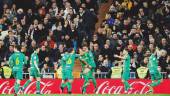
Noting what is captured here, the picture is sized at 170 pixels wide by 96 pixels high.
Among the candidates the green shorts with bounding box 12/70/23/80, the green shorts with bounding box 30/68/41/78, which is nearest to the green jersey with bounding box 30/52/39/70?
the green shorts with bounding box 30/68/41/78

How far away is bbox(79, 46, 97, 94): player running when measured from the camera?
25.8 metres

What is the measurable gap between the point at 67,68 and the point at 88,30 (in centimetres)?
331

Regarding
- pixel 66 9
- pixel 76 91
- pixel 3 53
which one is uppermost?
pixel 66 9

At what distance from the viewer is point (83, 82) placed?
86.7 ft

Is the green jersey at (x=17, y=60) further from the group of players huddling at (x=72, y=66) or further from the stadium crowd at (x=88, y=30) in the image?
the stadium crowd at (x=88, y=30)

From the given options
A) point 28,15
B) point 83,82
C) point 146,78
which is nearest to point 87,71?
point 83,82

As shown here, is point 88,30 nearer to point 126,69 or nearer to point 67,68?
point 67,68

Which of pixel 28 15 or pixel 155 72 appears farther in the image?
pixel 28 15

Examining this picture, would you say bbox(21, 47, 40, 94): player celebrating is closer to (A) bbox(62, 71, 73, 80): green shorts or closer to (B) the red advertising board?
(B) the red advertising board

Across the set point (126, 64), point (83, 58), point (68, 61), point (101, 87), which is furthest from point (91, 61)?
point (126, 64)

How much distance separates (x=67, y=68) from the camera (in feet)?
84.7

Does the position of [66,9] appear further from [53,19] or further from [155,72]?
[155,72]

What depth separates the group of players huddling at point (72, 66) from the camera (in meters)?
25.3

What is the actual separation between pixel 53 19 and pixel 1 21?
2.26 meters
